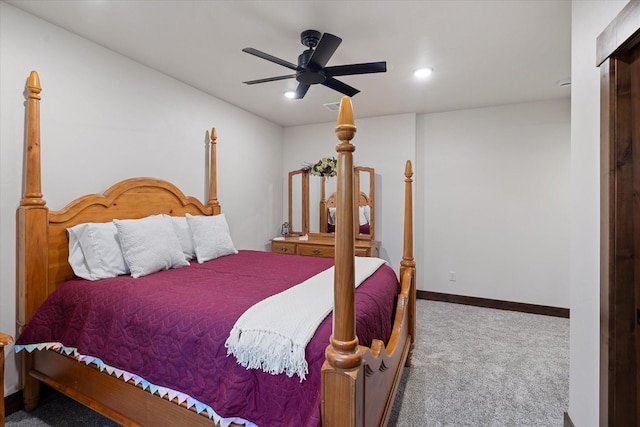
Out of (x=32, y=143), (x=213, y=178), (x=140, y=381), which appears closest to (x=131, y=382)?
(x=140, y=381)

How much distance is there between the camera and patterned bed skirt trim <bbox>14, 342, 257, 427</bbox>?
1.31 metres

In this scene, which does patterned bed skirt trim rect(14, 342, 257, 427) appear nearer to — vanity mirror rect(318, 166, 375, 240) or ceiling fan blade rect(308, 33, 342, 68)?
ceiling fan blade rect(308, 33, 342, 68)

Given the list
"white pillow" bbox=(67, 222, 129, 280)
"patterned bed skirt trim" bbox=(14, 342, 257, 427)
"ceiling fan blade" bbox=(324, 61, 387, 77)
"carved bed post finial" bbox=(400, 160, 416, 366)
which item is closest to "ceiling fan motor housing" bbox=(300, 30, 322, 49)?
"ceiling fan blade" bbox=(324, 61, 387, 77)

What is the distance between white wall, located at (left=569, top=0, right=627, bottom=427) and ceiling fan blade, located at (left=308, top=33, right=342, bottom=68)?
1287 millimetres

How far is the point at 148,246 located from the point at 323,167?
2732 mm

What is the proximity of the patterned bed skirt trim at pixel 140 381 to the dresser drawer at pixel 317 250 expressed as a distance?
2733 millimetres

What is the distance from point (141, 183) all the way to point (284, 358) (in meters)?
2.22

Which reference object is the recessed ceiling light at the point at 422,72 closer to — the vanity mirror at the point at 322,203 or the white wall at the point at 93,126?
the vanity mirror at the point at 322,203

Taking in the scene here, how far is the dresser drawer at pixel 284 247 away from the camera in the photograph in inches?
169

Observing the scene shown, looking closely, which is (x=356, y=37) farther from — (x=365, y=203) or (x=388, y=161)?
(x=365, y=203)

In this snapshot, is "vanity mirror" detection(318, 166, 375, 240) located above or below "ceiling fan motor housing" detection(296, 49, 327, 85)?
below

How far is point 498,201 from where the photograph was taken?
3.90 m

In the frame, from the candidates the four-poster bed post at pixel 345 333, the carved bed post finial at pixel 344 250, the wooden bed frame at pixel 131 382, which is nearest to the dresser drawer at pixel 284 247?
the wooden bed frame at pixel 131 382

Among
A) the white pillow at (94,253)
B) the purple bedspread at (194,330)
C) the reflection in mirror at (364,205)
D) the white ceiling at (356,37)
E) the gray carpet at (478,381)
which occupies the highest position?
the white ceiling at (356,37)
